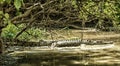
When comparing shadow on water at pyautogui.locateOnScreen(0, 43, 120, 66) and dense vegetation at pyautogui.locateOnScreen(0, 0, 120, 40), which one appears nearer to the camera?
dense vegetation at pyautogui.locateOnScreen(0, 0, 120, 40)

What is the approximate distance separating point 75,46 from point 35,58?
3.54 meters

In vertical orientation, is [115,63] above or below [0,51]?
below

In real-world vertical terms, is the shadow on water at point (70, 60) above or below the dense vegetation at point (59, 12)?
below

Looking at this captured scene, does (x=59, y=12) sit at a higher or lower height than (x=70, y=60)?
higher

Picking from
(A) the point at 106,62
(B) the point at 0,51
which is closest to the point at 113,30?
(A) the point at 106,62

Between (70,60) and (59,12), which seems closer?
(59,12)

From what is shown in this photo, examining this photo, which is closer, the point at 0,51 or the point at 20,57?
the point at 0,51

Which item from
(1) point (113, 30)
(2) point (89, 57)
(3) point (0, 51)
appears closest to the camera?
(3) point (0, 51)

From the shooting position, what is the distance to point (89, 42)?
1748 centimetres

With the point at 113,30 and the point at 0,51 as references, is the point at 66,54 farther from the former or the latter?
the point at 113,30

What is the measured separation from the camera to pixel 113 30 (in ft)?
95.9

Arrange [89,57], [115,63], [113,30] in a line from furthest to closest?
[113,30], [89,57], [115,63]

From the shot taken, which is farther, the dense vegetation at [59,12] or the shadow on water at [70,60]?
the shadow on water at [70,60]

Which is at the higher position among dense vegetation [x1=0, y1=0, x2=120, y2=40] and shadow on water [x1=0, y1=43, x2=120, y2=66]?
dense vegetation [x1=0, y1=0, x2=120, y2=40]
